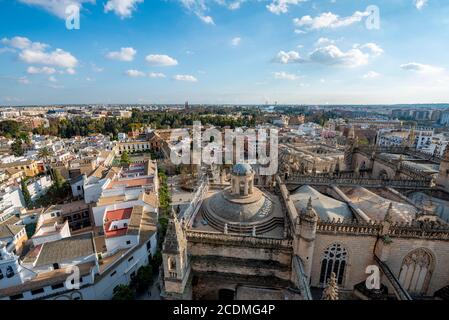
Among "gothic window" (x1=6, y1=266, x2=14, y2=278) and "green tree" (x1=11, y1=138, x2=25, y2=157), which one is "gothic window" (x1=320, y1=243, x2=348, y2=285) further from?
"green tree" (x1=11, y1=138, x2=25, y2=157)

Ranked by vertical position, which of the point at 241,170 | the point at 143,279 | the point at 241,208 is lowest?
the point at 143,279

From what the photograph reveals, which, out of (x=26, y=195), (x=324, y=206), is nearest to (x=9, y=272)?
(x=26, y=195)

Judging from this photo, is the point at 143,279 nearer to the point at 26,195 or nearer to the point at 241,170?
the point at 241,170

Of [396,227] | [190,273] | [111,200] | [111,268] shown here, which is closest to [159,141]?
[111,200]

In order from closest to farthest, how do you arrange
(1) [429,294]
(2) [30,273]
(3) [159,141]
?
(1) [429,294] < (2) [30,273] < (3) [159,141]

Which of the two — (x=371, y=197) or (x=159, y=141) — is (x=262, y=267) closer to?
(x=371, y=197)

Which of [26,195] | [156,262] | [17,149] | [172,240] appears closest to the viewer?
[172,240]

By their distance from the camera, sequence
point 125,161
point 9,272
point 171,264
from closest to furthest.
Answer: point 171,264, point 9,272, point 125,161
